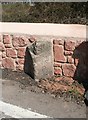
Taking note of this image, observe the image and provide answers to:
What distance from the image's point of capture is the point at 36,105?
671 centimetres

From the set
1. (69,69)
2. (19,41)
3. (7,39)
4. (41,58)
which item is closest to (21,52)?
(19,41)

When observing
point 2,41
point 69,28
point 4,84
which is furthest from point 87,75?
point 2,41

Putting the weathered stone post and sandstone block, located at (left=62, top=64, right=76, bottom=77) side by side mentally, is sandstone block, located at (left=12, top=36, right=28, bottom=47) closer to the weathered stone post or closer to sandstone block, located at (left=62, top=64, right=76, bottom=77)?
the weathered stone post

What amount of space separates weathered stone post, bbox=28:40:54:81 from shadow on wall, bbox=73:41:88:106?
1.90 ft

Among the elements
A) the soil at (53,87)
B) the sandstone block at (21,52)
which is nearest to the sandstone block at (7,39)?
the sandstone block at (21,52)

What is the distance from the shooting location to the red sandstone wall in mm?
7836

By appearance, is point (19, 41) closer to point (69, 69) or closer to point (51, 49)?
point (51, 49)

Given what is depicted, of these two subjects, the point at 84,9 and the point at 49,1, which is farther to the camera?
the point at 49,1

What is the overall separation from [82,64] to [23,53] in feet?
5.17

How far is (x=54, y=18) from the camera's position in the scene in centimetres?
910

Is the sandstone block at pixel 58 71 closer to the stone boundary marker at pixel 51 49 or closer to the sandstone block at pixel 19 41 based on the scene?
the stone boundary marker at pixel 51 49

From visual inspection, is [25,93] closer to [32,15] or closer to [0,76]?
[0,76]

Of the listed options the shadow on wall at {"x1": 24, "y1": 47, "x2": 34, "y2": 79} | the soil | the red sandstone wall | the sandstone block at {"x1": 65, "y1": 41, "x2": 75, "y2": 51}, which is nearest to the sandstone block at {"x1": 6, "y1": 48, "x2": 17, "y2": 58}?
the red sandstone wall

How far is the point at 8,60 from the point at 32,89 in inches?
62.6
